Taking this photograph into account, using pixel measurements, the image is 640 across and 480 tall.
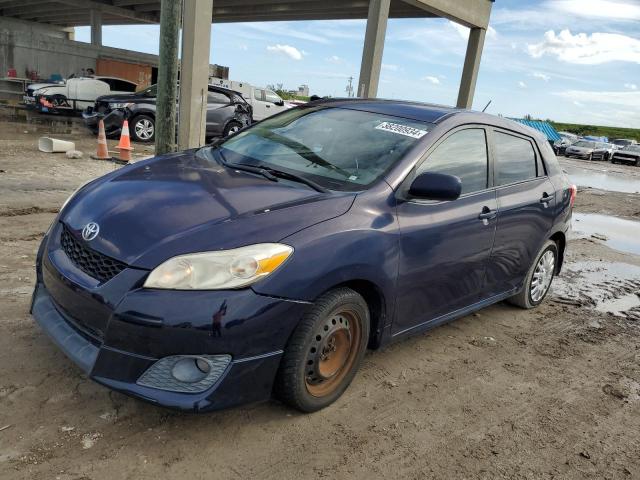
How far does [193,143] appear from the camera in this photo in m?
11.1

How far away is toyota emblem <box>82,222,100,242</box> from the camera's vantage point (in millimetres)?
2610

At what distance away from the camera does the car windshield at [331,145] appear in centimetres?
325

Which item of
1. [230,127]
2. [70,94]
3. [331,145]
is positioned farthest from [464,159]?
[70,94]

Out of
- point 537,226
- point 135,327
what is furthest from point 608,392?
point 135,327

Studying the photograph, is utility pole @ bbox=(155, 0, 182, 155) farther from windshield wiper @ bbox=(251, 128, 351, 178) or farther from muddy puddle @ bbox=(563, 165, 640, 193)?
muddy puddle @ bbox=(563, 165, 640, 193)

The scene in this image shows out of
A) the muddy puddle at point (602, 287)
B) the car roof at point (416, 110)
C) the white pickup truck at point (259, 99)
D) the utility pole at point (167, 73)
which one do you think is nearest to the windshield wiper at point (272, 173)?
the car roof at point (416, 110)

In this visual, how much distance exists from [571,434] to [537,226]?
6.24 feet

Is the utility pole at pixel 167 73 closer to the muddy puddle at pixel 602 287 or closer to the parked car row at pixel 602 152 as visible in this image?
the muddy puddle at pixel 602 287

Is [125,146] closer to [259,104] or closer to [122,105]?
[122,105]

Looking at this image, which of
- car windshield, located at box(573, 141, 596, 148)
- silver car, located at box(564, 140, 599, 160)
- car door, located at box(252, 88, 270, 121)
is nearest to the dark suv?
car door, located at box(252, 88, 270, 121)

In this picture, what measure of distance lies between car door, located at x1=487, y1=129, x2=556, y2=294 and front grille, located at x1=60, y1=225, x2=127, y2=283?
2.63 meters

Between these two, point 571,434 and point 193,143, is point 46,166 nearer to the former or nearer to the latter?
point 193,143

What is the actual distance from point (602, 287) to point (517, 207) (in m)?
2.62

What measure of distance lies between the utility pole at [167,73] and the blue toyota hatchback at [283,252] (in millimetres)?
2356
